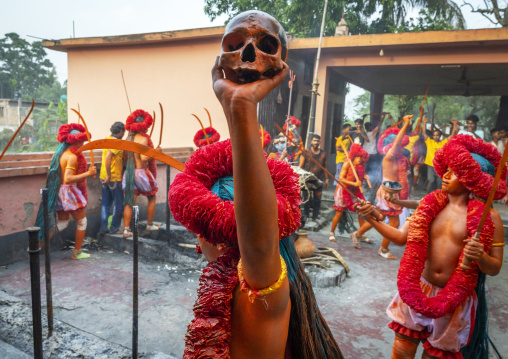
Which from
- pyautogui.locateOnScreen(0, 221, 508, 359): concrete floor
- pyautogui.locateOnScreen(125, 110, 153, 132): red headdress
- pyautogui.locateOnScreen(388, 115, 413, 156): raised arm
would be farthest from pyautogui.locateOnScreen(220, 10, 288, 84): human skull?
pyautogui.locateOnScreen(388, 115, 413, 156): raised arm

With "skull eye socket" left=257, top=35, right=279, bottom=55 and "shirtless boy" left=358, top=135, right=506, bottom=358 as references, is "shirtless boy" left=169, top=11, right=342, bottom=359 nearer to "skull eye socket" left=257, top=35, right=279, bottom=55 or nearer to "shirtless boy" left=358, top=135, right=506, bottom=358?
"skull eye socket" left=257, top=35, right=279, bottom=55

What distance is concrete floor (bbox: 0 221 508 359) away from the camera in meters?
3.72

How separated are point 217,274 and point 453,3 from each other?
74.1 ft

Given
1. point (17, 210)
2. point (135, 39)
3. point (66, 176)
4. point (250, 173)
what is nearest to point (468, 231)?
point (250, 173)

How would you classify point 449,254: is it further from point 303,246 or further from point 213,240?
point 303,246

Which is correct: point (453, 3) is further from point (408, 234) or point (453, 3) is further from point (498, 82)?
point (408, 234)

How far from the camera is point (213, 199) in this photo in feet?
3.65

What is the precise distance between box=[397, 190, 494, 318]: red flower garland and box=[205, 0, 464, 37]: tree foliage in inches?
626

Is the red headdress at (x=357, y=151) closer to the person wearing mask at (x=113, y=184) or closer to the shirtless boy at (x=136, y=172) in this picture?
the shirtless boy at (x=136, y=172)

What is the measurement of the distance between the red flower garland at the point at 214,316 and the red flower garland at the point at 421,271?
175 centimetres

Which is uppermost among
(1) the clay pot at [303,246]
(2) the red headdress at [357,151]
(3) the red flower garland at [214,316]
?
(2) the red headdress at [357,151]

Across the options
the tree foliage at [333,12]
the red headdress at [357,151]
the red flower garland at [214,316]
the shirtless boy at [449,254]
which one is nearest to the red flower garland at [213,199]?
the red flower garland at [214,316]

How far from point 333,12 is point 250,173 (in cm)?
1941

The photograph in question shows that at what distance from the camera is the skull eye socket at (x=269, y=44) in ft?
2.82
